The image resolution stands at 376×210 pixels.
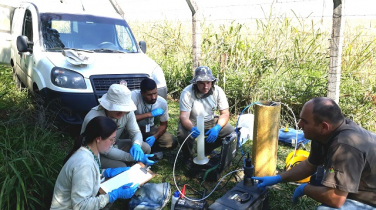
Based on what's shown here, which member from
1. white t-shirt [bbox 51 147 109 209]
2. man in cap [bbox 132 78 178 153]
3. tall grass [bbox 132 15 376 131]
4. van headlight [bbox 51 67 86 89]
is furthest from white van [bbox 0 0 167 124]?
white t-shirt [bbox 51 147 109 209]

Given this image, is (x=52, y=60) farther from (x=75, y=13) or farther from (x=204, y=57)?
(x=204, y=57)

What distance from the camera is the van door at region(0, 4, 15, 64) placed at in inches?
257

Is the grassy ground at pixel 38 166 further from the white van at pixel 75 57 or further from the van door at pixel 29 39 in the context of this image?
the van door at pixel 29 39

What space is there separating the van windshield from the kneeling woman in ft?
9.60

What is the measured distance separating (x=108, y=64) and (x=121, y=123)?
1.31 metres

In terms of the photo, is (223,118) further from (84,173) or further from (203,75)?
(84,173)

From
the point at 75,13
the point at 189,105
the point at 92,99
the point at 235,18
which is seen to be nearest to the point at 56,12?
the point at 75,13

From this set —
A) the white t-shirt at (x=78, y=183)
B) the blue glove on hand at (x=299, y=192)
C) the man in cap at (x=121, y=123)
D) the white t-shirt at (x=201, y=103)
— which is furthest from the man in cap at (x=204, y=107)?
the white t-shirt at (x=78, y=183)

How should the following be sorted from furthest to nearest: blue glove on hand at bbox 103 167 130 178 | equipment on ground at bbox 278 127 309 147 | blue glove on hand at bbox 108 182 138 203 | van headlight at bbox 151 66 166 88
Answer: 1. van headlight at bbox 151 66 166 88
2. equipment on ground at bbox 278 127 309 147
3. blue glove on hand at bbox 103 167 130 178
4. blue glove on hand at bbox 108 182 138 203

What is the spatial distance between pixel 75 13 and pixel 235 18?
304cm

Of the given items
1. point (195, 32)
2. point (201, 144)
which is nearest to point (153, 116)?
point (201, 144)

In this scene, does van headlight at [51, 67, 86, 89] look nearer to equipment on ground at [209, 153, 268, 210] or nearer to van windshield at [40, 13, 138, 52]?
van windshield at [40, 13, 138, 52]

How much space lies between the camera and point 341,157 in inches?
79.2

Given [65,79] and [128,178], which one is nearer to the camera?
[128,178]
